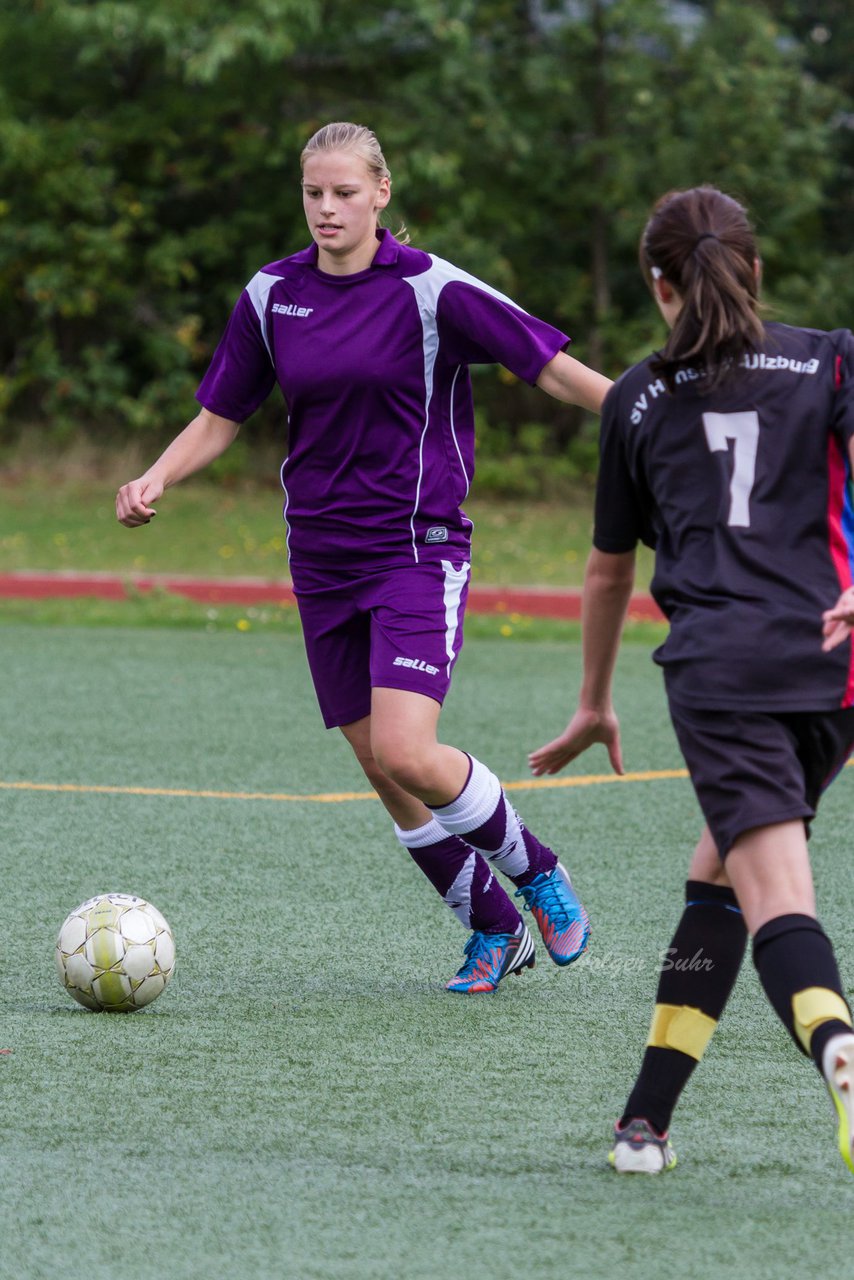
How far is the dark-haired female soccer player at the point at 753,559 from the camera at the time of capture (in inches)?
111

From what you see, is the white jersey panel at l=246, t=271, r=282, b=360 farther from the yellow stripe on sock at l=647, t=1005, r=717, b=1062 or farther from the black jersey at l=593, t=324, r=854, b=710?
the yellow stripe on sock at l=647, t=1005, r=717, b=1062

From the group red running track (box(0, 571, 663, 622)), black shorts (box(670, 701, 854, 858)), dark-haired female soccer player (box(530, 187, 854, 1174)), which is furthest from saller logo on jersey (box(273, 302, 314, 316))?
red running track (box(0, 571, 663, 622))

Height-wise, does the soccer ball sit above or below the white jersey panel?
below

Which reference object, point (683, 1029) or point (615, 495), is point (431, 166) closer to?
point (615, 495)

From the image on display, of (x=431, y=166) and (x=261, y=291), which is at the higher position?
(x=261, y=291)

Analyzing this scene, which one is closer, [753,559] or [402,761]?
[753,559]

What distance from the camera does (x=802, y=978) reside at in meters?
2.79

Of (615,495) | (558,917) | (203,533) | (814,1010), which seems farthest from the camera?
(203,533)

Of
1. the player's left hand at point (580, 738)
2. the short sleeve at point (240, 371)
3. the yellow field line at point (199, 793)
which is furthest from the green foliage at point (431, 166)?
the player's left hand at point (580, 738)

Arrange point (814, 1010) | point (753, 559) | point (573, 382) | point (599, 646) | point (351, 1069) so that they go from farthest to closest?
1. point (573, 382)
2. point (351, 1069)
3. point (599, 646)
4. point (753, 559)
5. point (814, 1010)

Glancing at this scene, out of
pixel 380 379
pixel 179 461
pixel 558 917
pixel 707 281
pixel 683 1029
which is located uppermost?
pixel 707 281

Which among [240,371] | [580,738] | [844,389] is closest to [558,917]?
[580,738]

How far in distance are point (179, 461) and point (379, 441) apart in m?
0.53

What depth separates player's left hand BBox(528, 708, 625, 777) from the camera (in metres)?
3.29
